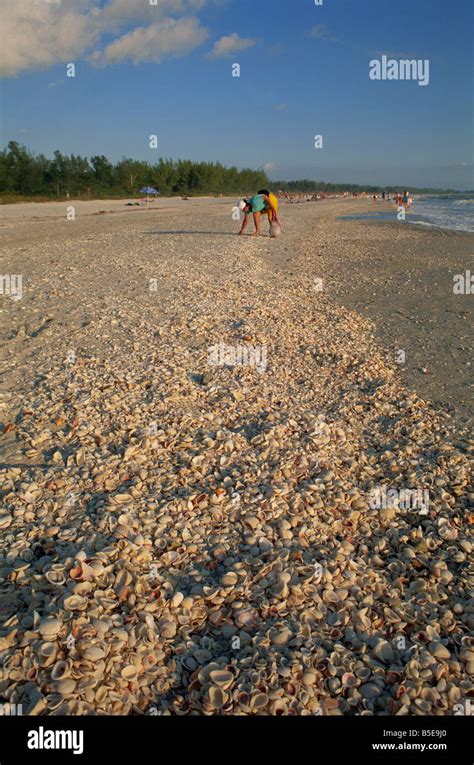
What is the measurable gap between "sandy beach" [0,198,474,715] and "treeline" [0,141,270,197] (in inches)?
2147

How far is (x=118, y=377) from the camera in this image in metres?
6.54

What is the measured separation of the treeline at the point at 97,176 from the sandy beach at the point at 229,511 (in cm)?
5454

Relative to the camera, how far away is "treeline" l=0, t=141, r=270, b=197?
5431 centimetres

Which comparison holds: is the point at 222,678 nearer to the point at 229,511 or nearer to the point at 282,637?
the point at 282,637

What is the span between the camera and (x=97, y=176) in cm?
Result: 6862

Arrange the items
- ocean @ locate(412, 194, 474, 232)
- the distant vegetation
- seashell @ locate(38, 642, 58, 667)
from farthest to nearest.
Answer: the distant vegetation, ocean @ locate(412, 194, 474, 232), seashell @ locate(38, 642, 58, 667)

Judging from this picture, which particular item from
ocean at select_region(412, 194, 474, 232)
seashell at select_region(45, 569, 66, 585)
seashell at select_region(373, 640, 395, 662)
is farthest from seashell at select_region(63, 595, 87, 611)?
ocean at select_region(412, 194, 474, 232)

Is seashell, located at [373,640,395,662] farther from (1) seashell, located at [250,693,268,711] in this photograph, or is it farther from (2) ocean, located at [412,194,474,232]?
(2) ocean, located at [412,194,474,232]

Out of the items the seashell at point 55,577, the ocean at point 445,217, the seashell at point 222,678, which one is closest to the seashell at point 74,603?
the seashell at point 55,577

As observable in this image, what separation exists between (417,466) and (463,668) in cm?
244

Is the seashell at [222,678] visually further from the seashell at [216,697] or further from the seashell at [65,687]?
the seashell at [65,687]

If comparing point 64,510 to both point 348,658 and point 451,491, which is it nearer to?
point 348,658

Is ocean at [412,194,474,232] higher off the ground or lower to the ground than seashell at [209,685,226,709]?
higher
